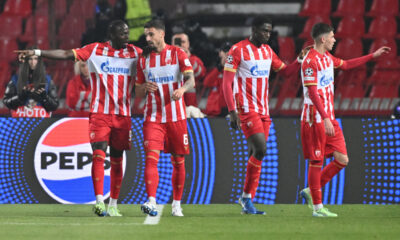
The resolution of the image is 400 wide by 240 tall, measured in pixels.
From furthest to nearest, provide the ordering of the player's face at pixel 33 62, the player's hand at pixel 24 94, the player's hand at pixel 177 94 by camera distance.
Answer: the player's face at pixel 33 62 → the player's hand at pixel 24 94 → the player's hand at pixel 177 94

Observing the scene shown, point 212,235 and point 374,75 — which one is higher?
point 374,75

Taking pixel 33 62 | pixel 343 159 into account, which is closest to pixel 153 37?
pixel 343 159

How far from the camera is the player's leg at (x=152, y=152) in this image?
24.0ft

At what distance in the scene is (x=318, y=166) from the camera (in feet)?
25.0

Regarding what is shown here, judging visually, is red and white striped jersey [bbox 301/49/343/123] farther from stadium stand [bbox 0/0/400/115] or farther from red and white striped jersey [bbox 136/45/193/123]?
stadium stand [bbox 0/0/400/115]

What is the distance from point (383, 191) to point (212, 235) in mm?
3689

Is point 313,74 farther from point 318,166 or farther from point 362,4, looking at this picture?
point 362,4

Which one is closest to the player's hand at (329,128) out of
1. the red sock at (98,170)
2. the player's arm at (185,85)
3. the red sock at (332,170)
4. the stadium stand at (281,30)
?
the red sock at (332,170)

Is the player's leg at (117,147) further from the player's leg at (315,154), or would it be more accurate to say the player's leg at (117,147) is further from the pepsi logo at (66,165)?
the player's leg at (315,154)

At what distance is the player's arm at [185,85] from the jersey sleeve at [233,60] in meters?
0.48

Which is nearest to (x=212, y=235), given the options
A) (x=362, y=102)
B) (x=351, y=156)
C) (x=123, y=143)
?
(x=123, y=143)

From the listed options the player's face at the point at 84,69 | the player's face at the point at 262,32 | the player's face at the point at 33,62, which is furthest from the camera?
the player's face at the point at 84,69

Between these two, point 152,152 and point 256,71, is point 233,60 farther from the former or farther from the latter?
point 152,152

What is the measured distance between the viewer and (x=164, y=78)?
7.48m
